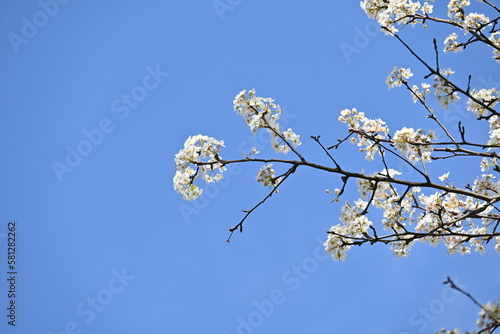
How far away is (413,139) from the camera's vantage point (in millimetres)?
4344

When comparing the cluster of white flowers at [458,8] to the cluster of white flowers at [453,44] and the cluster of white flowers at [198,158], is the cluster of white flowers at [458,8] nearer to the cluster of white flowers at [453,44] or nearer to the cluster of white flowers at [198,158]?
the cluster of white flowers at [453,44]

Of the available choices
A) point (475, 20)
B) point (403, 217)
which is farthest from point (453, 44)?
point (403, 217)

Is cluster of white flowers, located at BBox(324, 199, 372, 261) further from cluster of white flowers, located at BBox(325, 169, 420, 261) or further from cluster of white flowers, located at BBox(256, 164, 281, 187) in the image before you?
cluster of white flowers, located at BBox(256, 164, 281, 187)

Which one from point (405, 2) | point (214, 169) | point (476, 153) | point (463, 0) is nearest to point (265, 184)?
point (214, 169)

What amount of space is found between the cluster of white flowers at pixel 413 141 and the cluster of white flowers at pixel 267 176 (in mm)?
1330

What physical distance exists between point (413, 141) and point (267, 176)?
1.57 meters

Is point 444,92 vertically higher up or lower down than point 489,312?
higher up

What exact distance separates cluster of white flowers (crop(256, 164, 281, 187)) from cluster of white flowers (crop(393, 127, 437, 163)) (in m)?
1.33

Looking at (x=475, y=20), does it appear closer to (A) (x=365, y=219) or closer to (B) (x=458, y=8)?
(B) (x=458, y=8)

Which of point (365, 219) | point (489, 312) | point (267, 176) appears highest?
point (267, 176)

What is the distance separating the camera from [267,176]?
4391 millimetres

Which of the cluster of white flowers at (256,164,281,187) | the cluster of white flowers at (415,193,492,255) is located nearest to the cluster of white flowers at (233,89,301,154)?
the cluster of white flowers at (256,164,281,187)

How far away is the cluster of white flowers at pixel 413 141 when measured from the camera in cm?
429

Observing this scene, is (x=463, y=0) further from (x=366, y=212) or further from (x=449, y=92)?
(x=366, y=212)
